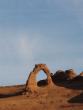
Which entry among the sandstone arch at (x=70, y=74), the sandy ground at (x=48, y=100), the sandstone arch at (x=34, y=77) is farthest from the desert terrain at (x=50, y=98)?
the sandstone arch at (x=70, y=74)

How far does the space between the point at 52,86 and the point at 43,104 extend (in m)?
9.51

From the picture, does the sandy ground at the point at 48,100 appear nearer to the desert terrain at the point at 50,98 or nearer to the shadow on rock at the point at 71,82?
the desert terrain at the point at 50,98

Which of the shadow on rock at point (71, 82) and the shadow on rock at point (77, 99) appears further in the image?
the shadow on rock at point (71, 82)

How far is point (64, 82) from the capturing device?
71812 mm

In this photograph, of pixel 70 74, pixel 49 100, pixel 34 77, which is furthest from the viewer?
pixel 70 74

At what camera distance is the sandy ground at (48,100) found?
174 feet

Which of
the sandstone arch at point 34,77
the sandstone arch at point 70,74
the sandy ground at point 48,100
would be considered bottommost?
the sandy ground at point 48,100

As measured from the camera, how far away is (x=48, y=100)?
2231 inches

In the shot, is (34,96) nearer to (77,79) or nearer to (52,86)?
(52,86)

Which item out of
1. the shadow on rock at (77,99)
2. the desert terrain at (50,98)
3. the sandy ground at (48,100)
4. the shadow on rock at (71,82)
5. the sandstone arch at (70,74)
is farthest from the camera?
the sandstone arch at (70,74)

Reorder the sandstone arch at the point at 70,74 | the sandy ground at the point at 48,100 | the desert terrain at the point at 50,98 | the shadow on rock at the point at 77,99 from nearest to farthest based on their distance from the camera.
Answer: the sandy ground at the point at 48,100
the desert terrain at the point at 50,98
the shadow on rock at the point at 77,99
the sandstone arch at the point at 70,74

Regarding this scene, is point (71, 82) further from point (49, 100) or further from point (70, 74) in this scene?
point (49, 100)

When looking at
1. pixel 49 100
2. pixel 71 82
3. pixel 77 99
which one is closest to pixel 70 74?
pixel 71 82

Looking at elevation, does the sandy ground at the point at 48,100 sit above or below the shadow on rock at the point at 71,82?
below
